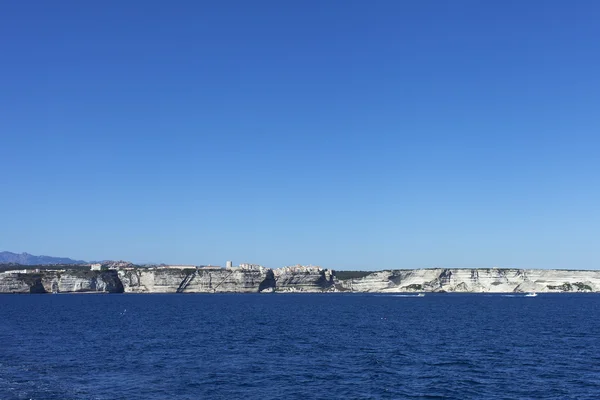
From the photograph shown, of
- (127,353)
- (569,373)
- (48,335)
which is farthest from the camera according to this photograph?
(48,335)

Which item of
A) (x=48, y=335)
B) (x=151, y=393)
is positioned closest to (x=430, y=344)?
(x=151, y=393)

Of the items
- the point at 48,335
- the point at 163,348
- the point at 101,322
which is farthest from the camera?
the point at 101,322

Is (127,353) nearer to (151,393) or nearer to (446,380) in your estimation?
(151,393)

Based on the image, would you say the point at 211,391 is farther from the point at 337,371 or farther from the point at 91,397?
the point at 337,371

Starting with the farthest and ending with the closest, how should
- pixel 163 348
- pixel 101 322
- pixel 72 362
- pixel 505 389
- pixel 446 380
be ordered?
1. pixel 101 322
2. pixel 163 348
3. pixel 72 362
4. pixel 446 380
5. pixel 505 389

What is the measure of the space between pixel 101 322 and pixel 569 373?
241 ft

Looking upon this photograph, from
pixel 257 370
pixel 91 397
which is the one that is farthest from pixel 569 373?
pixel 91 397

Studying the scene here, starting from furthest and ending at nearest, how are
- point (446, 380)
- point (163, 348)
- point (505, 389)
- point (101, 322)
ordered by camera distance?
1. point (101, 322)
2. point (163, 348)
3. point (446, 380)
4. point (505, 389)

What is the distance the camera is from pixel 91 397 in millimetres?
33969

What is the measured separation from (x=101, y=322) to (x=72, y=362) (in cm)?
4595

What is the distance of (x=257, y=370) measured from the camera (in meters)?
43.9

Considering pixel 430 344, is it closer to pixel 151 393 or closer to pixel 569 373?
pixel 569 373

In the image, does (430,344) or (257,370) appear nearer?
(257,370)

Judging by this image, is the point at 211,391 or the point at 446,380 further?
the point at 446,380
